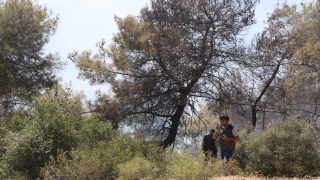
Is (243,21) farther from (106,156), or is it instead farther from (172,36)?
(106,156)

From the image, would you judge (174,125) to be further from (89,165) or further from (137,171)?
(137,171)

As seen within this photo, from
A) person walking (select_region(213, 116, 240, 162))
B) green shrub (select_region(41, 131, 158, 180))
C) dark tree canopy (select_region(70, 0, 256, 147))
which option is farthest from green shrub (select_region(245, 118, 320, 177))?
dark tree canopy (select_region(70, 0, 256, 147))

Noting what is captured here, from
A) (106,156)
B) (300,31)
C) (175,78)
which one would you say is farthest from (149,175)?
(300,31)

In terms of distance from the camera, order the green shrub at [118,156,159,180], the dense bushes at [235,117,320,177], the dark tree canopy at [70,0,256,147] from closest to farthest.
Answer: the green shrub at [118,156,159,180] < the dense bushes at [235,117,320,177] < the dark tree canopy at [70,0,256,147]

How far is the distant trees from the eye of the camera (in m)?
18.9

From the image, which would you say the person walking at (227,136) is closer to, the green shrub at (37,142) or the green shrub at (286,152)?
the green shrub at (286,152)

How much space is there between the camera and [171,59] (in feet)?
62.0

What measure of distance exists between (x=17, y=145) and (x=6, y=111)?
428 inches

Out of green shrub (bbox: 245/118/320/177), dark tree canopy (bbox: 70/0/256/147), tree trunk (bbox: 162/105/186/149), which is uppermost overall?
dark tree canopy (bbox: 70/0/256/147)

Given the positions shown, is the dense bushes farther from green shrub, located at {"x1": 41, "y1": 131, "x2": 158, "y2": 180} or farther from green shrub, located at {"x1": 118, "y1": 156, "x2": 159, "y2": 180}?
green shrub, located at {"x1": 41, "y1": 131, "x2": 158, "y2": 180}

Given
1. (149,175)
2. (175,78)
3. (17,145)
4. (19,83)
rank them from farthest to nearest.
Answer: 1. (19,83)
2. (175,78)
3. (17,145)
4. (149,175)

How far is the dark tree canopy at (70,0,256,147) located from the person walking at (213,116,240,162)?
8.39 metres

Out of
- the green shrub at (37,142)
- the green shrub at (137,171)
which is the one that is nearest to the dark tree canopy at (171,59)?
the green shrub at (37,142)

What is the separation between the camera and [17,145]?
32.5ft
